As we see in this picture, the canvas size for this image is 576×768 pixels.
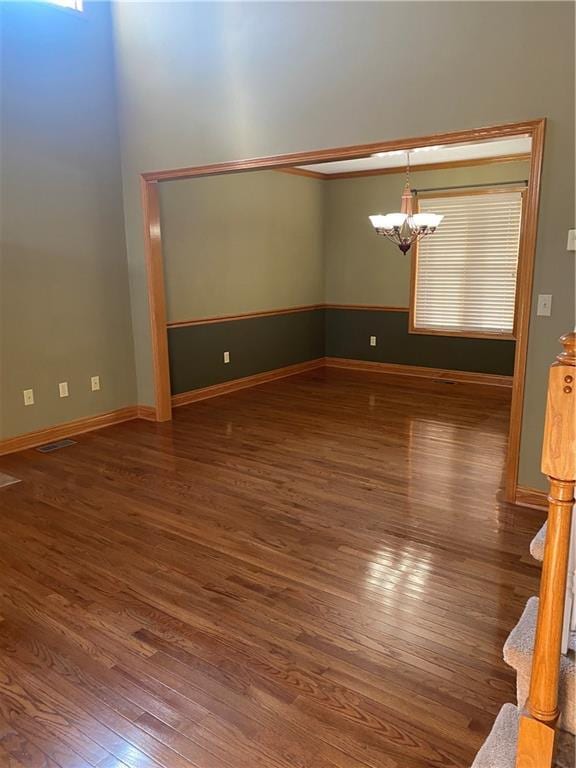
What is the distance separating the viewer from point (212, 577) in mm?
2586

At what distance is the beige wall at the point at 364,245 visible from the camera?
680 cm

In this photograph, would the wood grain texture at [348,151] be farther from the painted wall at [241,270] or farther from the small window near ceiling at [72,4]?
the small window near ceiling at [72,4]

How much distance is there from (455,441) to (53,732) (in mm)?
3492

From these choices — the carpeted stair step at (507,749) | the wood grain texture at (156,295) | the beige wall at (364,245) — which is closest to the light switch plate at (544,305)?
the carpeted stair step at (507,749)

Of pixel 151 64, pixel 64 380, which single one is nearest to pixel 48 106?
pixel 151 64

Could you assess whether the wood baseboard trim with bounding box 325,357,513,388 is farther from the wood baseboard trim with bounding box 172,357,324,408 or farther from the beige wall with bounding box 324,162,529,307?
the beige wall with bounding box 324,162,529,307

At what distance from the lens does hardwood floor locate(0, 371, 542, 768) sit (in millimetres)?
1734

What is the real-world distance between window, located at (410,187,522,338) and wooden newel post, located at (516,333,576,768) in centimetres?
543

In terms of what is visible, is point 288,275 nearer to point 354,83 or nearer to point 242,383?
point 242,383

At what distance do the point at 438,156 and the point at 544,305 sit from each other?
3646 mm

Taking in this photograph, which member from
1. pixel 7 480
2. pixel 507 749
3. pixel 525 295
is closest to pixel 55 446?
pixel 7 480

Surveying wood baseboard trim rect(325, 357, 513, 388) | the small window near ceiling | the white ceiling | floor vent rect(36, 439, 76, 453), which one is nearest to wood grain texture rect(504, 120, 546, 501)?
the white ceiling

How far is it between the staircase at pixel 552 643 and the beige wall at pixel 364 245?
5765 millimetres

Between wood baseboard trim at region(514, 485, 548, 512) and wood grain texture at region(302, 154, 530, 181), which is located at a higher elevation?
wood grain texture at region(302, 154, 530, 181)
